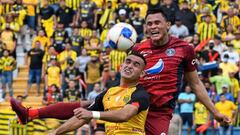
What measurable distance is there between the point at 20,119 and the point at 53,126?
397 inches

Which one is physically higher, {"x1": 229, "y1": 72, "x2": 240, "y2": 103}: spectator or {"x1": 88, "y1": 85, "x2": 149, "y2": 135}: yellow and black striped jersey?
{"x1": 88, "y1": 85, "x2": 149, "y2": 135}: yellow and black striped jersey

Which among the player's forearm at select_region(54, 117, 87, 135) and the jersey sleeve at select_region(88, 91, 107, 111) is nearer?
the player's forearm at select_region(54, 117, 87, 135)

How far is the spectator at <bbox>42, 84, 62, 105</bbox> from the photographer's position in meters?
21.4

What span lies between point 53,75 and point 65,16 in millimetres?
3383

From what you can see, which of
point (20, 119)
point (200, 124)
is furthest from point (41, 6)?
point (20, 119)

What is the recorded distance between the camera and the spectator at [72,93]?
21.1 meters

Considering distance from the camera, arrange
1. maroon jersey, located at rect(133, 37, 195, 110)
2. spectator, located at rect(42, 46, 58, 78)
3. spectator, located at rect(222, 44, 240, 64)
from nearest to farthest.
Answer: maroon jersey, located at rect(133, 37, 195, 110)
spectator, located at rect(222, 44, 240, 64)
spectator, located at rect(42, 46, 58, 78)

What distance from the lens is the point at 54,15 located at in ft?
84.0

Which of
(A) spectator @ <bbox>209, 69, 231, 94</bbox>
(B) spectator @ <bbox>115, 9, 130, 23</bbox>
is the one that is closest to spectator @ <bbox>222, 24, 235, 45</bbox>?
(A) spectator @ <bbox>209, 69, 231, 94</bbox>

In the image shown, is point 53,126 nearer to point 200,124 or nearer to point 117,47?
point 200,124

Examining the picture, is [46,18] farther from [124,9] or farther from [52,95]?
[52,95]

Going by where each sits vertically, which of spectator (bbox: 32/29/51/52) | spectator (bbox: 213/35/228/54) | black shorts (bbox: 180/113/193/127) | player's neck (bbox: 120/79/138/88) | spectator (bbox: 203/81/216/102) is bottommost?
black shorts (bbox: 180/113/193/127)

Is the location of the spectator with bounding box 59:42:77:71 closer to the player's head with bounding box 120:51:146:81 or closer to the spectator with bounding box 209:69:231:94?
the spectator with bounding box 209:69:231:94

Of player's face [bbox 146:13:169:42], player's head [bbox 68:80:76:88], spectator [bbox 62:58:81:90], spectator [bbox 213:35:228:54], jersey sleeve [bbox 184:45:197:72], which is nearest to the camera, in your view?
player's face [bbox 146:13:169:42]
